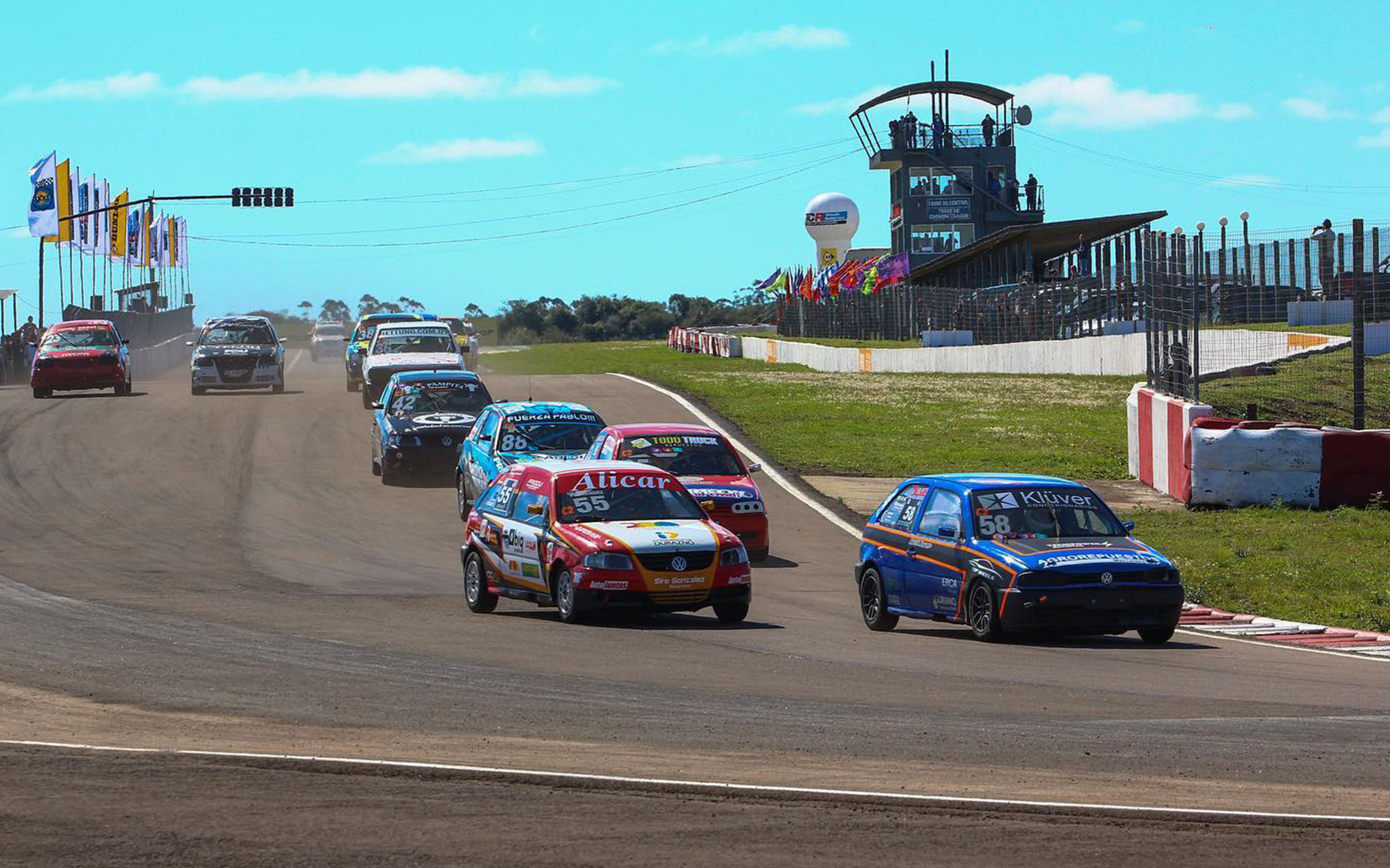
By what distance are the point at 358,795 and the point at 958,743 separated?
300 centimetres

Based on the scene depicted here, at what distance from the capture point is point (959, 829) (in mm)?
6695

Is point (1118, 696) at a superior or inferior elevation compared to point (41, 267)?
inferior

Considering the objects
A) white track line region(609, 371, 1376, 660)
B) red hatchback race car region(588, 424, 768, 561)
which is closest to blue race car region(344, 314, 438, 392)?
white track line region(609, 371, 1376, 660)

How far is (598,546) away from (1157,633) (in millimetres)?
4385

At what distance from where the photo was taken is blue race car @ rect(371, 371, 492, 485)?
2550cm

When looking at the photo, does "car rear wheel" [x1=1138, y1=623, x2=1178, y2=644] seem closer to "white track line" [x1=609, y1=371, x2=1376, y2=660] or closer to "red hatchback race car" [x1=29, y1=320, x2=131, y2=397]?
"white track line" [x1=609, y1=371, x2=1376, y2=660]

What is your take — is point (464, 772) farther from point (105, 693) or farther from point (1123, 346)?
point (1123, 346)

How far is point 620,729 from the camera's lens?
8852 millimetres

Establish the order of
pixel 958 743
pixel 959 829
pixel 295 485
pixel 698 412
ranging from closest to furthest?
pixel 959 829, pixel 958 743, pixel 295 485, pixel 698 412

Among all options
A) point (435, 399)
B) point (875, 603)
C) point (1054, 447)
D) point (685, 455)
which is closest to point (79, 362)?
point (435, 399)

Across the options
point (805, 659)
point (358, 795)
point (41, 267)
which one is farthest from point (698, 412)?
point (41, 267)

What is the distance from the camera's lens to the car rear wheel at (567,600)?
14141mm

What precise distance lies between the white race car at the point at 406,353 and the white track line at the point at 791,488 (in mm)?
4836

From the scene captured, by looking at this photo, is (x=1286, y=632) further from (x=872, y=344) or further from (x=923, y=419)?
(x=872, y=344)
